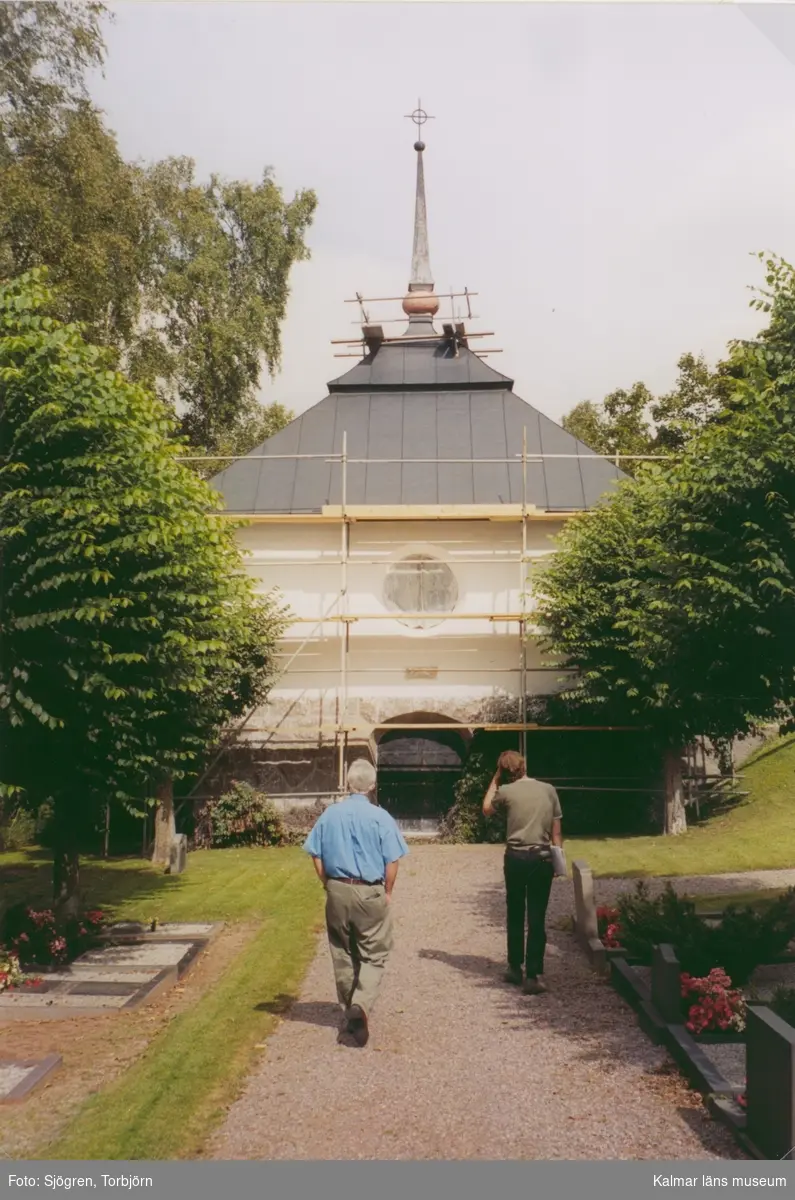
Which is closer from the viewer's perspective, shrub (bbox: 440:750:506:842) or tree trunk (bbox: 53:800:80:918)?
tree trunk (bbox: 53:800:80:918)

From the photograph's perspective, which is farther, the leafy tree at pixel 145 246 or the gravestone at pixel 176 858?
the gravestone at pixel 176 858

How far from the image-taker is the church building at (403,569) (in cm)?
2186

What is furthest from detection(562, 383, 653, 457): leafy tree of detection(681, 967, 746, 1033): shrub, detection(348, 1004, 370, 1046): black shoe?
detection(348, 1004, 370, 1046): black shoe

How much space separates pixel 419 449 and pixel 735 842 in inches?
402

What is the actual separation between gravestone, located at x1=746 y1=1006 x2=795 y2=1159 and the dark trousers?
3140 millimetres

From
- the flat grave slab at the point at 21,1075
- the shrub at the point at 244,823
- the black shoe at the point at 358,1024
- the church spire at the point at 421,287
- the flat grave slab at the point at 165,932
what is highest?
the church spire at the point at 421,287

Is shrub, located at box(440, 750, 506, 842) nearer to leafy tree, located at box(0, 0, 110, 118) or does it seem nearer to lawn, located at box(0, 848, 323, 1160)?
lawn, located at box(0, 848, 323, 1160)

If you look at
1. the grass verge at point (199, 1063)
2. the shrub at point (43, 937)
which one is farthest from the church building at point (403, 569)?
the shrub at point (43, 937)

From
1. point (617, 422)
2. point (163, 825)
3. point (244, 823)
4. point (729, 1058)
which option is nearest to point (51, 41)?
point (729, 1058)

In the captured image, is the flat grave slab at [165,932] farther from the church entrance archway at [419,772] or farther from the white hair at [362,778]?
the church entrance archway at [419,772]

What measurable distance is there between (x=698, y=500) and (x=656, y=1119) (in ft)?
16.8

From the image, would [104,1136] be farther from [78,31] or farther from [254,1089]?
[78,31]

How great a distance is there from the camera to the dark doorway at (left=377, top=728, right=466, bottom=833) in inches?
896

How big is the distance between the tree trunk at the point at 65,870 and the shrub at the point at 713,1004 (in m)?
6.56
